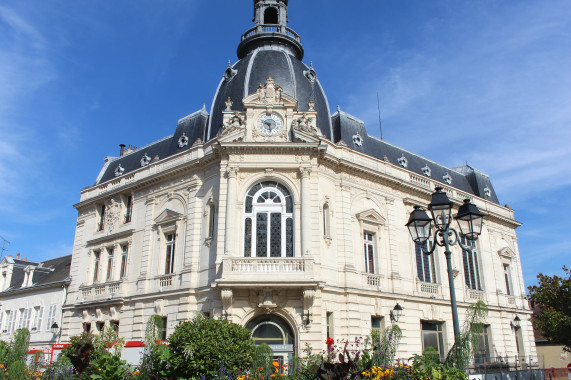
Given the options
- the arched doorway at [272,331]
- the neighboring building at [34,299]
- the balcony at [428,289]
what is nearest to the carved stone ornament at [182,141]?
the neighboring building at [34,299]

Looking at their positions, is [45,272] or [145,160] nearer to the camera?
[145,160]

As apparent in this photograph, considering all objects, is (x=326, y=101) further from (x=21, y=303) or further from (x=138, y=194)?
(x=21, y=303)

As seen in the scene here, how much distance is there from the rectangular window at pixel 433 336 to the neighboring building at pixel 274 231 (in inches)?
3.8

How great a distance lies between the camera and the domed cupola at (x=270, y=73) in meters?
26.6

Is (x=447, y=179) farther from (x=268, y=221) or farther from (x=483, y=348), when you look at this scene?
(x=268, y=221)

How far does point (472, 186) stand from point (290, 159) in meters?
19.4

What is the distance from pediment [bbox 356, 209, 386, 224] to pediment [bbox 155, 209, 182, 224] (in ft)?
31.7

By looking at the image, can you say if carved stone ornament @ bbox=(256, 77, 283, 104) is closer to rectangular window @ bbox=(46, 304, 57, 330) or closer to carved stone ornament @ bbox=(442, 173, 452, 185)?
carved stone ornament @ bbox=(442, 173, 452, 185)

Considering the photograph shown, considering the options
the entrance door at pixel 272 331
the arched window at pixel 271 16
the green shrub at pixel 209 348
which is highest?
the arched window at pixel 271 16

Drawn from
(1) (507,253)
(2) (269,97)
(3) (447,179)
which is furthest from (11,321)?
(1) (507,253)

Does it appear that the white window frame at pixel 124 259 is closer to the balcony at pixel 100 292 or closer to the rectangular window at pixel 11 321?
the balcony at pixel 100 292

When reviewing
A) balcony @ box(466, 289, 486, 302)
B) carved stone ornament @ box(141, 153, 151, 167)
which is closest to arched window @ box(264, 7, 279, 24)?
carved stone ornament @ box(141, 153, 151, 167)

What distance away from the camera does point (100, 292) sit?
2816 cm

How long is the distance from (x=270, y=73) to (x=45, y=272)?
22786mm
